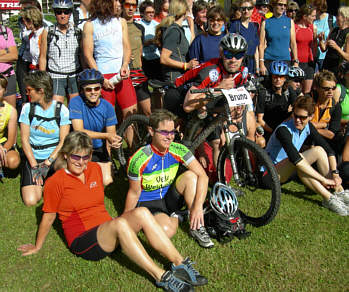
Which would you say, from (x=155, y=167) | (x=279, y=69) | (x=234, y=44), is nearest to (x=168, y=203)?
(x=155, y=167)

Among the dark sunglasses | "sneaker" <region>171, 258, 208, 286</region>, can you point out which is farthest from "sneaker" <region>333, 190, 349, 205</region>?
the dark sunglasses

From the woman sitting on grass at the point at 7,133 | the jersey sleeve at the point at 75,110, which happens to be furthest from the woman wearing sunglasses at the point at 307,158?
the woman sitting on grass at the point at 7,133

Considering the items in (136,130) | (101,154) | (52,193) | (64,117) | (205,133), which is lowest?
(101,154)

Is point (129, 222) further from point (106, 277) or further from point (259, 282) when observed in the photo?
point (259, 282)

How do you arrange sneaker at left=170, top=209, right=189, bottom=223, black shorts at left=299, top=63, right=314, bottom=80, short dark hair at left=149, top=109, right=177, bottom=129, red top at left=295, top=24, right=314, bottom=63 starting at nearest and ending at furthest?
short dark hair at left=149, top=109, right=177, bottom=129, sneaker at left=170, top=209, right=189, bottom=223, black shorts at left=299, top=63, right=314, bottom=80, red top at left=295, top=24, right=314, bottom=63

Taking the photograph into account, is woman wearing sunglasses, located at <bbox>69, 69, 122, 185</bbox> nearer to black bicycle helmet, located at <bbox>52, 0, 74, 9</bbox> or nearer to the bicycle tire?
the bicycle tire

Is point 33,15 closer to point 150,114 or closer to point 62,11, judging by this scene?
point 62,11

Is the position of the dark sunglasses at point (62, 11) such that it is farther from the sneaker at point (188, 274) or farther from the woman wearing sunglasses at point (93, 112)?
the sneaker at point (188, 274)

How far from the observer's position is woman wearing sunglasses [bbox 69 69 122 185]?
472cm

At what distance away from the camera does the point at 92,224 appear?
3.74 meters

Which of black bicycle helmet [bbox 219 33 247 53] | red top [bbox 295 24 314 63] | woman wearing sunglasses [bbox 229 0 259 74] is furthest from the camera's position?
red top [bbox 295 24 314 63]

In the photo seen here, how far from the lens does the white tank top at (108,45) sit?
534 centimetres

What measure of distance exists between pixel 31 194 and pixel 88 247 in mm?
1840

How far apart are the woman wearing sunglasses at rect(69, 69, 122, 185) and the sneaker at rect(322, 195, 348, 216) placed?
271 centimetres
